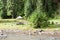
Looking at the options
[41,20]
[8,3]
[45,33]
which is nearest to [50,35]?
[45,33]

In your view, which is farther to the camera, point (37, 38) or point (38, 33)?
point (38, 33)

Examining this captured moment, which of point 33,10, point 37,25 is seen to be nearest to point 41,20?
point 37,25

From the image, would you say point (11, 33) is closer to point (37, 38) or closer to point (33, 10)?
point (37, 38)

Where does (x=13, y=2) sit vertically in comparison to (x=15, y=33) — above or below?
above

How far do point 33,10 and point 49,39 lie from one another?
8.08 m

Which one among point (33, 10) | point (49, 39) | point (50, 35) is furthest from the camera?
point (33, 10)

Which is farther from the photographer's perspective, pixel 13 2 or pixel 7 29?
pixel 13 2

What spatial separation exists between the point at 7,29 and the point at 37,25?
2.94 meters

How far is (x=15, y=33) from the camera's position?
21.5 meters

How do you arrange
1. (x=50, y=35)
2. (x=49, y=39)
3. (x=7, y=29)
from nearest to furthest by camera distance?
(x=49, y=39) < (x=50, y=35) < (x=7, y=29)

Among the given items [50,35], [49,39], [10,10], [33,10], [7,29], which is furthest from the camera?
[10,10]

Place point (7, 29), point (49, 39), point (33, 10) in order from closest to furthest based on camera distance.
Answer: point (49, 39), point (7, 29), point (33, 10)

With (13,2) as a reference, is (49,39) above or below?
below

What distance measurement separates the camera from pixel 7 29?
2308cm
